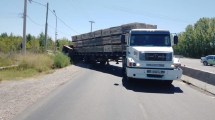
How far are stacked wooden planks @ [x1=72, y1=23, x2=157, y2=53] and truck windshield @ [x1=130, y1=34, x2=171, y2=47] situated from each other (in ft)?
5.13

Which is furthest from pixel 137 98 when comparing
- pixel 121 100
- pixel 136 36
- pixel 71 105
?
pixel 136 36

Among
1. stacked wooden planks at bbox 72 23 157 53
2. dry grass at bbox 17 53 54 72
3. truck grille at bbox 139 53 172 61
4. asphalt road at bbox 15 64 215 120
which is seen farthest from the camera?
dry grass at bbox 17 53 54 72

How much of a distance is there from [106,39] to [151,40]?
996 cm

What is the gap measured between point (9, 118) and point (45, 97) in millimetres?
3616

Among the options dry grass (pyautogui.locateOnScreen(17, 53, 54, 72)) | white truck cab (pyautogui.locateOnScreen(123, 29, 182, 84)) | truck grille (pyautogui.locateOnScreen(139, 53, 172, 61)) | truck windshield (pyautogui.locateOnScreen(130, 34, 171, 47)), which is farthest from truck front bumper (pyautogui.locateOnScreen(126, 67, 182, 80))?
dry grass (pyautogui.locateOnScreen(17, 53, 54, 72))

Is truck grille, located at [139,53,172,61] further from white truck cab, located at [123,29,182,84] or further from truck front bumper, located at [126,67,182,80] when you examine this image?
truck front bumper, located at [126,67,182,80]

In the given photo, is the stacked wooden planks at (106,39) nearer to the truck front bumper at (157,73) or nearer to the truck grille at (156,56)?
the truck grille at (156,56)

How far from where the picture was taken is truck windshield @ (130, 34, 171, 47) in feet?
53.7

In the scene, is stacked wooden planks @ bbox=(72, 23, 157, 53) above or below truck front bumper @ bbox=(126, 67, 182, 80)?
above

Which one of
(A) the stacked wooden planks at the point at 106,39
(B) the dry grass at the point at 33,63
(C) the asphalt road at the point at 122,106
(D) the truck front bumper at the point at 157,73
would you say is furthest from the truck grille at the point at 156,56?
(B) the dry grass at the point at 33,63

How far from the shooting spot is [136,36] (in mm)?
16859

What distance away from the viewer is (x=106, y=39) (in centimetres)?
2616

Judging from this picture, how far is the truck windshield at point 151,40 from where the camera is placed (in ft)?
53.7

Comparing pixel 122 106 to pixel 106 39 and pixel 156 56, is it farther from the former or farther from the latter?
pixel 106 39
